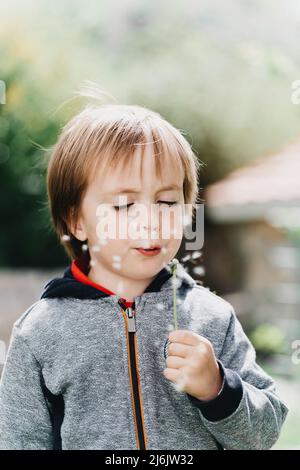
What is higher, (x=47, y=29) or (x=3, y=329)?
(x=47, y=29)

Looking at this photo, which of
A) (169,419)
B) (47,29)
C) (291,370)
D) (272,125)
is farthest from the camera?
(47,29)

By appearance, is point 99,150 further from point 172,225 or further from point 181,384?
point 181,384

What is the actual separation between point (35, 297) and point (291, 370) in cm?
202

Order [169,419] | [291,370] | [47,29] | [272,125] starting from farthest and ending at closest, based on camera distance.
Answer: [47,29], [272,125], [291,370], [169,419]

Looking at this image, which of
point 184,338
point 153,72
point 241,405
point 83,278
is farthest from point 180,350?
point 153,72

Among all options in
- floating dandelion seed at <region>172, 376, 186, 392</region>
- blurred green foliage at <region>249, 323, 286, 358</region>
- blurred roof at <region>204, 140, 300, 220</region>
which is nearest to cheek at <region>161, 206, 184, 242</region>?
floating dandelion seed at <region>172, 376, 186, 392</region>

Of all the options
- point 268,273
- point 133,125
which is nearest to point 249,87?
point 268,273

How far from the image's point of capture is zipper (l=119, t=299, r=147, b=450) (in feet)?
3.20

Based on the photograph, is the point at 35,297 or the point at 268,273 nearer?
the point at 268,273

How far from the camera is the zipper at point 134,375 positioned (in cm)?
97

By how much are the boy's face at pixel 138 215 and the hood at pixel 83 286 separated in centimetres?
3

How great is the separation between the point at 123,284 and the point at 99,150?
8.3 inches

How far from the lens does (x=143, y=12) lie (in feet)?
13.5

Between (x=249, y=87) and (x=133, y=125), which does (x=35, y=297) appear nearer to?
(x=249, y=87)
